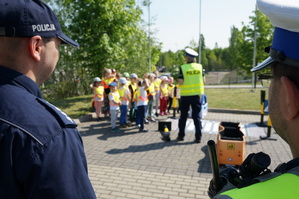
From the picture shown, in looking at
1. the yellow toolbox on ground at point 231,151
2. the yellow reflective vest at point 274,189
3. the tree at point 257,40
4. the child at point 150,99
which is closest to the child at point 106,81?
the child at point 150,99

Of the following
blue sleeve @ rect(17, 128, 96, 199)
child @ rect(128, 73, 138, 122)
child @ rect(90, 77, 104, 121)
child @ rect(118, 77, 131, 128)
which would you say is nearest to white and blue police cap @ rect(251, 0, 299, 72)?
blue sleeve @ rect(17, 128, 96, 199)

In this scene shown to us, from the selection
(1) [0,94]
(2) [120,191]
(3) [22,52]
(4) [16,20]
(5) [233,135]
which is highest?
(4) [16,20]

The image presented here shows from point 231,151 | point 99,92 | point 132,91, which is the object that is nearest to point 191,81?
point 231,151

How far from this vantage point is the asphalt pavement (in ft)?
15.7

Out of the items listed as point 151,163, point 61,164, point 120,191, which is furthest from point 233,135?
point 61,164

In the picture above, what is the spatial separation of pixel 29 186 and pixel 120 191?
382cm

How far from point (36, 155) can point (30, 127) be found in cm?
13

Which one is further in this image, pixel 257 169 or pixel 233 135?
pixel 233 135

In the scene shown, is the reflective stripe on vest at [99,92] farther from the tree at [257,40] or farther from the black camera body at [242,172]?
the tree at [257,40]

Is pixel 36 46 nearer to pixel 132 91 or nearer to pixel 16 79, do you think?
pixel 16 79

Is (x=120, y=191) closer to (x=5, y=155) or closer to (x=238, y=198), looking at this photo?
(x=5, y=155)

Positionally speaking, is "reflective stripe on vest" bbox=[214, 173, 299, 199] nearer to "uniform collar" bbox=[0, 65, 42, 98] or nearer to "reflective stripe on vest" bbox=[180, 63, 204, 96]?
"uniform collar" bbox=[0, 65, 42, 98]

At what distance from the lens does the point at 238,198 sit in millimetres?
852

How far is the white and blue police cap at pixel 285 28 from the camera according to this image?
1.01 metres
